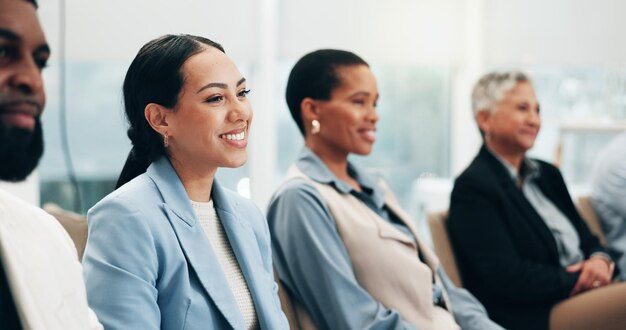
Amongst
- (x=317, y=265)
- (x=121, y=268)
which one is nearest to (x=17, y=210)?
(x=121, y=268)

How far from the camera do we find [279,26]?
367 cm

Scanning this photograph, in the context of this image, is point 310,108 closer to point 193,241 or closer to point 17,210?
point 193,241

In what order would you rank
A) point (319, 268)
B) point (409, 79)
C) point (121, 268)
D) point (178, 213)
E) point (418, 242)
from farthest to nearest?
point (409, 79) < point (418, 242) < point (319, 268) < point (178, 213) < point (121, 268)

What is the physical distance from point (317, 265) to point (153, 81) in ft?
2.50

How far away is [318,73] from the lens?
2074mm

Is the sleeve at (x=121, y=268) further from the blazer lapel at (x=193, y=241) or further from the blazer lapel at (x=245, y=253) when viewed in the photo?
the blazer lapel at (x=245, y=253)

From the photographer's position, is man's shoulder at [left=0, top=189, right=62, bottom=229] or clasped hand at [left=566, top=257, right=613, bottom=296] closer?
man's shoulder at [left=0, top=189, right=62, bottom=229]

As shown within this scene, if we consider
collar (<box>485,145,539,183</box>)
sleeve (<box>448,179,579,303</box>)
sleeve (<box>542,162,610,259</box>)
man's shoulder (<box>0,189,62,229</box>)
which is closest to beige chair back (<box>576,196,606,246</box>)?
sleeve (<box>542,162,610,259</box>)

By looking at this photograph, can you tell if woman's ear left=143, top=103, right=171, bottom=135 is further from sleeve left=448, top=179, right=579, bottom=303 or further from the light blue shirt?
sleeve left=448, top=179, right=579, bottom=303

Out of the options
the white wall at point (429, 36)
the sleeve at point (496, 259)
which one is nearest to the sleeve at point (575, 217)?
the sleeve at point (496, 259)

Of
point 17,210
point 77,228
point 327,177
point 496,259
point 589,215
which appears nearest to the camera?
point 17,210

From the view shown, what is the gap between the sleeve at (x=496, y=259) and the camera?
2346mm

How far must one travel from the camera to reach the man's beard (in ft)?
5.54

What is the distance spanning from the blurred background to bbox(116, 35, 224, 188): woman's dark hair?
1.70 meters
